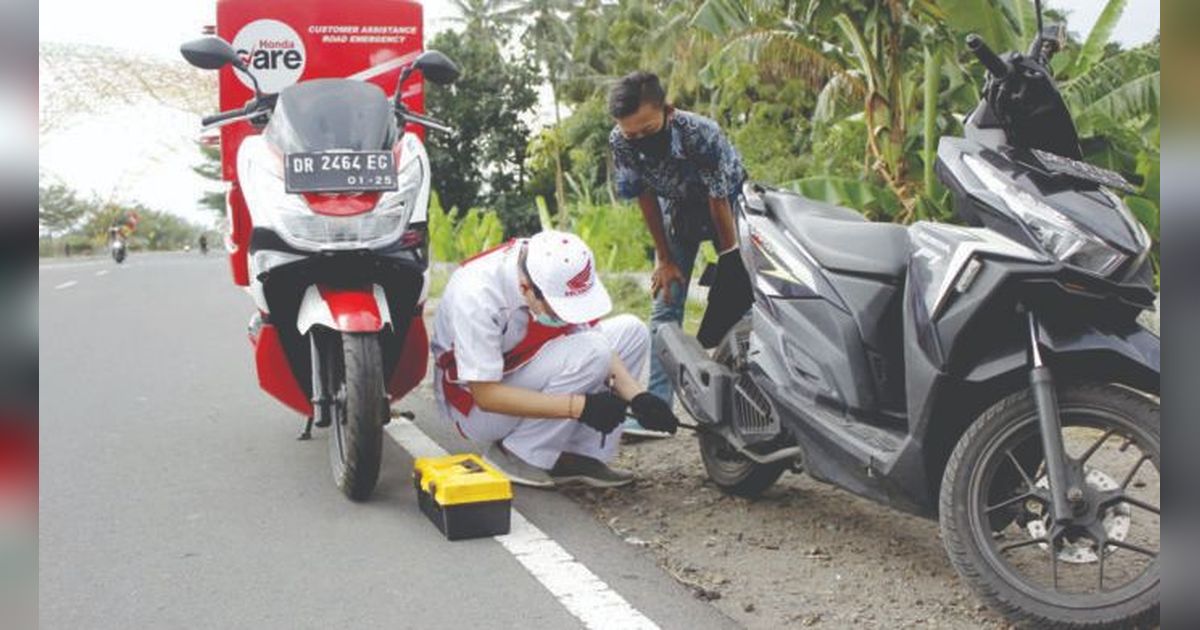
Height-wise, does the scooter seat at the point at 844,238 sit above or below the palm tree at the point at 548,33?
below

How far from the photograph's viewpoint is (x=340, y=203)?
4426mm

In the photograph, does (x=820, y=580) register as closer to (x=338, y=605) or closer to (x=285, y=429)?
(x=338, y=605)

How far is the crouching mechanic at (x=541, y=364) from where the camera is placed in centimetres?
421

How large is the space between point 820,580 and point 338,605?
145 centimetres

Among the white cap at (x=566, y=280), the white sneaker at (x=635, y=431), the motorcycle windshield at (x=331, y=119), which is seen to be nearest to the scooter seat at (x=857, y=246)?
the white cap at (x=566, y=280)

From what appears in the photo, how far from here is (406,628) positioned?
3.27 meters

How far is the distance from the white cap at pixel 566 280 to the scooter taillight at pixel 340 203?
70cm

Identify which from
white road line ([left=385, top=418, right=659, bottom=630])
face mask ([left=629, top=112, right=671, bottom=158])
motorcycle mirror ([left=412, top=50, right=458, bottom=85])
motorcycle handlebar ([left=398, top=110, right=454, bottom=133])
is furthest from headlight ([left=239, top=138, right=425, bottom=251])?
white road line ([left=385, top=418, right=659, bottom=630])

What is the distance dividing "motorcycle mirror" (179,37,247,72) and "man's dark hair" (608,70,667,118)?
151cm

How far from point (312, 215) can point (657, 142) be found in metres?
1.56

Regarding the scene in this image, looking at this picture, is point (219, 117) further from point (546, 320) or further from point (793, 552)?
point (793, 552)

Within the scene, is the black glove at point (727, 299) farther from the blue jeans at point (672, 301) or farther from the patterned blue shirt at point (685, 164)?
the blue jeans at point (672, 301)

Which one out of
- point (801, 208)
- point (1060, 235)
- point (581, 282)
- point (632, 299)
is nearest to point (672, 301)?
point (581, 282)

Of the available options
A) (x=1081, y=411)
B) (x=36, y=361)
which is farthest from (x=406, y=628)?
(x=36, y=361)
